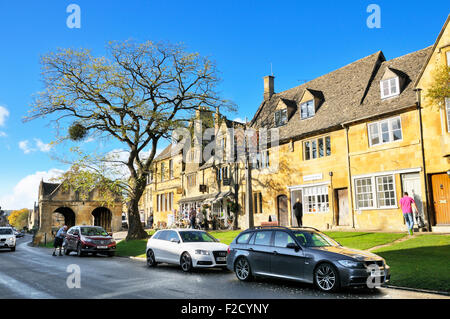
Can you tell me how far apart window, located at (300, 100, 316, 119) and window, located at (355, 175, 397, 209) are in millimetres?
6522

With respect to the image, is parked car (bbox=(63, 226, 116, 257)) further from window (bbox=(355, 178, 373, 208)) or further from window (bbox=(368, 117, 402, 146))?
window (bbox=(368, 117, 402, 146))

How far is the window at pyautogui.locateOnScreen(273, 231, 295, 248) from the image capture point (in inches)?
419

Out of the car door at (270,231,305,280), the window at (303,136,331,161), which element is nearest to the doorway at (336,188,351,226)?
the window at (303,136,331,161)

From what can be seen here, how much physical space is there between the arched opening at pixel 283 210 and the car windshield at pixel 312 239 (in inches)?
Result: 655

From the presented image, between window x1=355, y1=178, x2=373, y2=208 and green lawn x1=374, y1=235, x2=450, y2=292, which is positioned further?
window x1=355, y1=178, x2=373, y2=208

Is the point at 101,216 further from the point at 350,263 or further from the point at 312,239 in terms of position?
the point at 350,263

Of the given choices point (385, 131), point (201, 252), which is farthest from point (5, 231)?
point (385, 131)

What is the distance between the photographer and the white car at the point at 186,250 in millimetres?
13477

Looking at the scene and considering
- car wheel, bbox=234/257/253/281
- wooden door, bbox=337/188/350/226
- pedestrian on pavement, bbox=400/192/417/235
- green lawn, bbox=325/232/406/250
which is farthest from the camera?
wooden door, bbox=337/188/350/226

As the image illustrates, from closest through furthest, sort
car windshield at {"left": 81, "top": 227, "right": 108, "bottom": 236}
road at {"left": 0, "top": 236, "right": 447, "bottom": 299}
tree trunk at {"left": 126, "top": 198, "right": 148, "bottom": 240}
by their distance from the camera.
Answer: road at {"left": 0, "top": 236, "right": 447, "bottom": 299} < car windshield at {"left": 81, "top": 227, "right": 108, "bottom": 236} < tree trunk at {"left": 126, "top": 198, "right": 148, "bottom": 240}

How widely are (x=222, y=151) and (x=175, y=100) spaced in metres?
7.94

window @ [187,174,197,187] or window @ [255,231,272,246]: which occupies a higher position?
window @ [187,174,197,187]

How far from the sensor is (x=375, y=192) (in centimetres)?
2170
